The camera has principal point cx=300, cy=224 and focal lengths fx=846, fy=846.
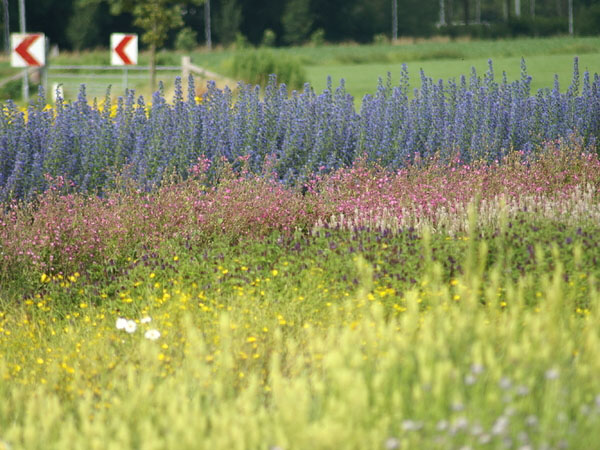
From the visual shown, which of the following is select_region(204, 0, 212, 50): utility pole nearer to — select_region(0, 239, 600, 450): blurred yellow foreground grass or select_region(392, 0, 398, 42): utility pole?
select_region(392, 0, 398, 42): utility pole

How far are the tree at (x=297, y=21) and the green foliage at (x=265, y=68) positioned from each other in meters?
29.8

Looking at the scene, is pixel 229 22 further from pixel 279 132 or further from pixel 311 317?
pixel 311 317

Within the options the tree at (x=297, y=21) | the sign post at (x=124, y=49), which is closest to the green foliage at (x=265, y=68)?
the sign post at (x=124, y=49)

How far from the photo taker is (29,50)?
15.5m

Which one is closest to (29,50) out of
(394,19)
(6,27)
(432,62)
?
(432,62)

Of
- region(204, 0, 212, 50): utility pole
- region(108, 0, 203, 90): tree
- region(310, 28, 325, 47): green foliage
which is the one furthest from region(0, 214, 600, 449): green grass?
region(204, 0, 212, 50): utility pole

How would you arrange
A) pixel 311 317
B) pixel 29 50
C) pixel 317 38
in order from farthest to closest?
pixel 317 38, pixel 29 50, pixel 311 317

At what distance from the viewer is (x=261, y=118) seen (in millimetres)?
8320

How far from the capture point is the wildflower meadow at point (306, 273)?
9.37 feet

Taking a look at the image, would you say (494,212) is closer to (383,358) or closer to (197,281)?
(197,281)

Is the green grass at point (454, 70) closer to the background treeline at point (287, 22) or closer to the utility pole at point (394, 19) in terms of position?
the background treeline at point (287, 22)

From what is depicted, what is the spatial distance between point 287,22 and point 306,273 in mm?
Answer: 46155

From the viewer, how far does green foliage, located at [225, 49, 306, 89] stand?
19.8 meters

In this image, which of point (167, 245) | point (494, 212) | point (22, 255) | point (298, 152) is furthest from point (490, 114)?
point (22, 255)
